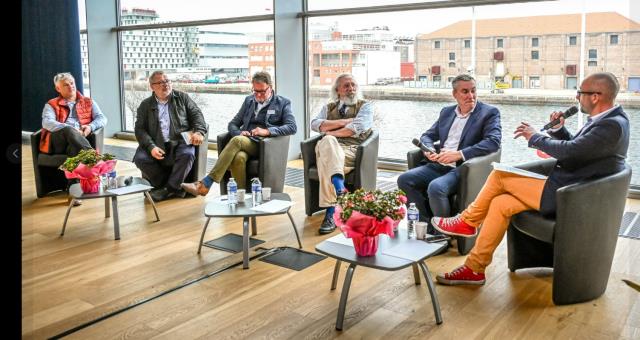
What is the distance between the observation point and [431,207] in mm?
3896

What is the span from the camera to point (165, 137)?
5680 millimetres

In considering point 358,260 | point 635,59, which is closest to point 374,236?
point 358,260

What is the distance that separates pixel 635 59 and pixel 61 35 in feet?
24.8

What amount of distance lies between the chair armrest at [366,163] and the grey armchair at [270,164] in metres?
0.88

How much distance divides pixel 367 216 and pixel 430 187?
3.99 ft

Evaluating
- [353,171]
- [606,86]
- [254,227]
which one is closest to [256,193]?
[254,227]

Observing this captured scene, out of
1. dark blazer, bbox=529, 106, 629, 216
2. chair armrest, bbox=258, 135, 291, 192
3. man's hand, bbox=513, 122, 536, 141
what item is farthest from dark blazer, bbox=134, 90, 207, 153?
dark blazer, bbox=529, 106, 629, 216

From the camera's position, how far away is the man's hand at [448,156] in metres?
4.00

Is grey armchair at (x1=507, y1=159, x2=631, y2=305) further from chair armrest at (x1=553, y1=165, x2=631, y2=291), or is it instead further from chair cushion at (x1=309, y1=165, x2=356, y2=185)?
chair cushion at (x1=309, y1=165, x2=356, y2=185)

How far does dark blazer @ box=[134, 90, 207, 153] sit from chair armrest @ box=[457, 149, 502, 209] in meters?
2.88

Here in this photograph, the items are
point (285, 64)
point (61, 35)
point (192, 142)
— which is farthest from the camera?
point (61, 35)

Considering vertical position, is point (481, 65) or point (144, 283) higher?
point (481, 65)

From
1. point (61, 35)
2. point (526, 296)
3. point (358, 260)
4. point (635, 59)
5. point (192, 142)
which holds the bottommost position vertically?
point (526, 296)
